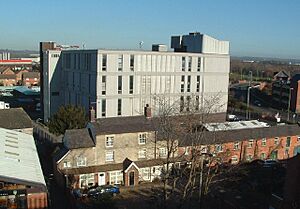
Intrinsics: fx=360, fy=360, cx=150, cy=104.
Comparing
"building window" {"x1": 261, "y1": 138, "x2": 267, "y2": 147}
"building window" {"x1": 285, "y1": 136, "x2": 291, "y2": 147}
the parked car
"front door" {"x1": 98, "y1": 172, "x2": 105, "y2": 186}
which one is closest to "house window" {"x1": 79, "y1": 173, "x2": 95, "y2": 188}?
"front door" {"x1": 98, "y1": 172, "x2": 105, "y2": 186}

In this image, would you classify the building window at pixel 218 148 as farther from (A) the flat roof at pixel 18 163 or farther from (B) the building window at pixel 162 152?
(A) the flat roof at pixel 18 163

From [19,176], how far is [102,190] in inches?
654

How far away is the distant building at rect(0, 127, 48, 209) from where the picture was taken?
30.0ft

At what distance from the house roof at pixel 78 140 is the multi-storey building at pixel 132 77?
14178 millimetres

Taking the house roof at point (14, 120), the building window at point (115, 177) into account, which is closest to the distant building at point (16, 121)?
the house roof at point (14, 120)

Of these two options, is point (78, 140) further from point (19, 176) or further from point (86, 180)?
point (19, 176)

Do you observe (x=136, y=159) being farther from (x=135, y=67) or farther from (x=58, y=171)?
(x=135, y=67)

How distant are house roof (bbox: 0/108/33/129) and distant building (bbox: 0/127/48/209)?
65.4ft

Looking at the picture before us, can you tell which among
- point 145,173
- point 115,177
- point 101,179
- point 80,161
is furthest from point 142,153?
point 80,161

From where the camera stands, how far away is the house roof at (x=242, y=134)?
30.2 metres

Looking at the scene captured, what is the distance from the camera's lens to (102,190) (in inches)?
997

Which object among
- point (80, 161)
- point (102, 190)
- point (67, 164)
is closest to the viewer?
point (102, 190)

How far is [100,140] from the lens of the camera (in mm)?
27500

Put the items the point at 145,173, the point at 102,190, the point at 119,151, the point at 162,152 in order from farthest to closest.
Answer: the point at 162,152
the point at 145,173
the point at 119,151
the point at 102,190
